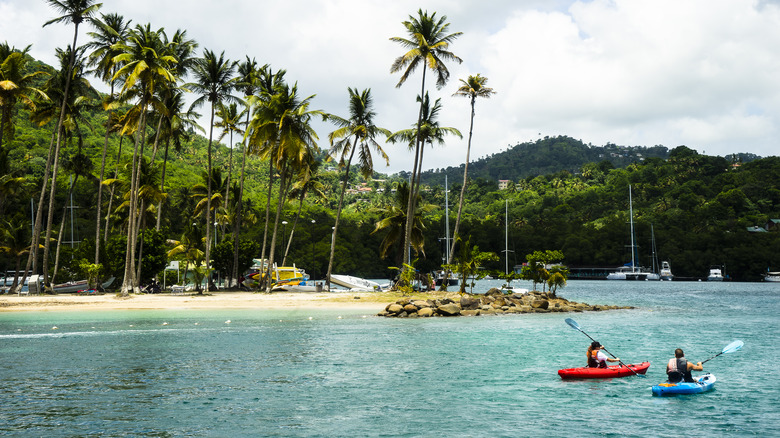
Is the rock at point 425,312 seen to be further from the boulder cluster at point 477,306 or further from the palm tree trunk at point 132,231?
the palm tree trunk at point 132,231

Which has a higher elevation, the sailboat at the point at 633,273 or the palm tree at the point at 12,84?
the palm tree at the point at 12,84

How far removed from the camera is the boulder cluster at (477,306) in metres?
37.2

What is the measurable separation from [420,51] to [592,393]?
121ft

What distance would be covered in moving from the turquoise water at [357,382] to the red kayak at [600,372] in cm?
23

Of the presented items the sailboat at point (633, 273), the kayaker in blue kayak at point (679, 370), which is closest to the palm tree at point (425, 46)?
the kayaker in blue kayak at point (679, 370)

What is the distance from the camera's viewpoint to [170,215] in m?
95.6

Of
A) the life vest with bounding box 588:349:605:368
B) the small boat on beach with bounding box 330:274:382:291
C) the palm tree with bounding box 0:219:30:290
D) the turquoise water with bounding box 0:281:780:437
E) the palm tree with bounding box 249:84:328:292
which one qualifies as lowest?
the turquoise water with bounding box 0:281:780:437

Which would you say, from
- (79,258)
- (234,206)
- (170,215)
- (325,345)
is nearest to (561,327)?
(325,345)

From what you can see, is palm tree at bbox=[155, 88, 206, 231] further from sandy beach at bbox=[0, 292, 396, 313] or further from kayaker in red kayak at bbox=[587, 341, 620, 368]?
kayaker in red kayak at bbox=[587, 341, 620, 368]

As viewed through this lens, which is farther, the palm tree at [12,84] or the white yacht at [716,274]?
the white yacht at [716,274]

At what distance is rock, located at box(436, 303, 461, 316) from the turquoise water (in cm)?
577

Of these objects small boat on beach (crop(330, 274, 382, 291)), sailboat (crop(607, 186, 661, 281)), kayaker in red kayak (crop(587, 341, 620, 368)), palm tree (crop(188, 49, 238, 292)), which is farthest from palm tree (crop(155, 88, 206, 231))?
sailboat (crop(607, 186, 661, 281))

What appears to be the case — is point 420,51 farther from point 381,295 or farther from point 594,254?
point 594,254

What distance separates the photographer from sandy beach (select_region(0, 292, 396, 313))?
3928 centimetres
